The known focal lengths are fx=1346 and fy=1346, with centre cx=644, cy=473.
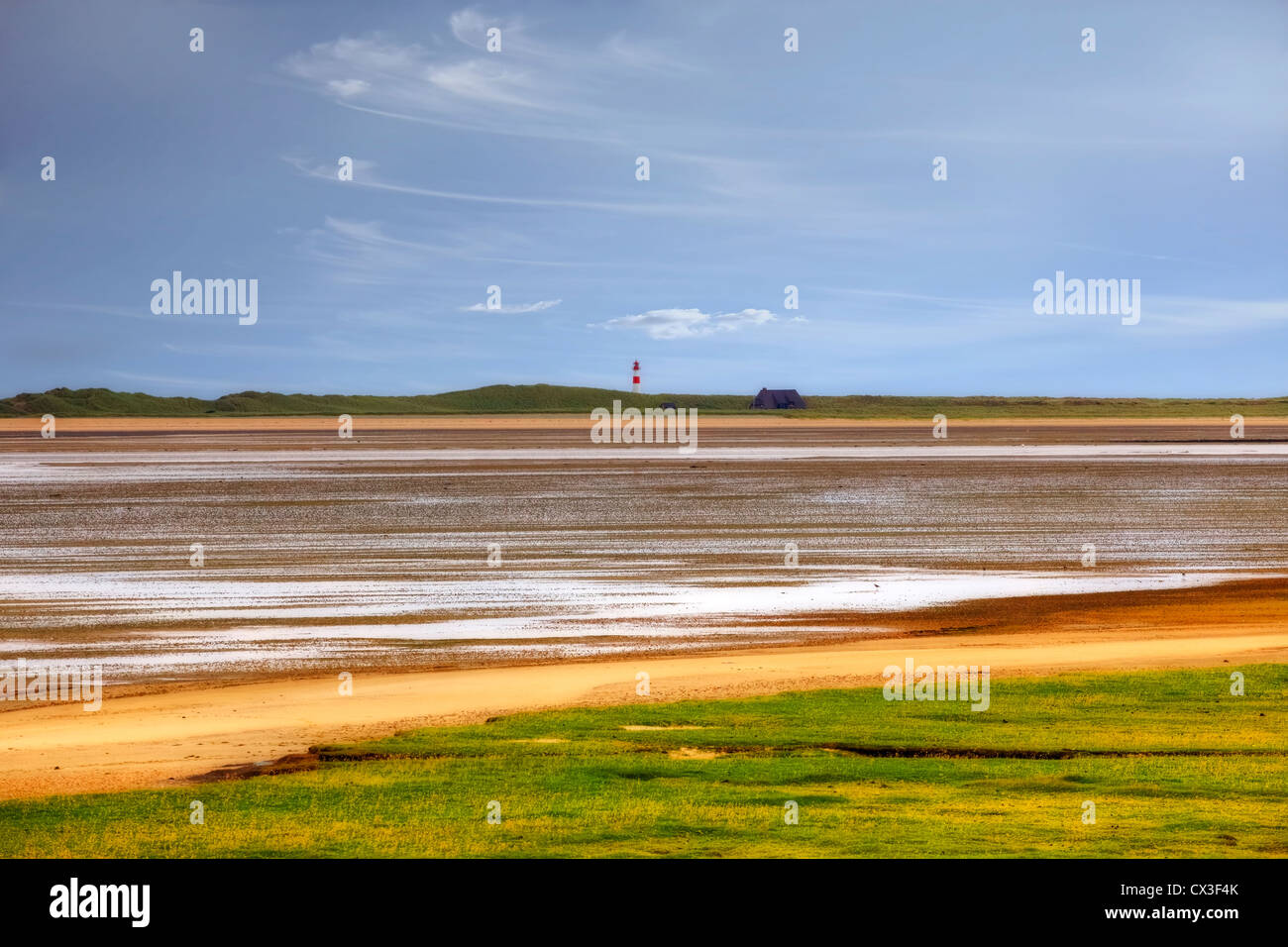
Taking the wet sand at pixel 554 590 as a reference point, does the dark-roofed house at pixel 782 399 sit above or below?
above

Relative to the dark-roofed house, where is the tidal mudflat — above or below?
below

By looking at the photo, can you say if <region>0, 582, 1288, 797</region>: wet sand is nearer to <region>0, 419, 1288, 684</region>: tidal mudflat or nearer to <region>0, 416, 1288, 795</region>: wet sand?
<region>0, 416, 1288, 795</region>: wet sand

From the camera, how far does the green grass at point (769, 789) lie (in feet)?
25.6

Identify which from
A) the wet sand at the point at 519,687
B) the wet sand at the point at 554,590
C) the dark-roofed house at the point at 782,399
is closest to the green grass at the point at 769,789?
the wet sand at the point at 519,687

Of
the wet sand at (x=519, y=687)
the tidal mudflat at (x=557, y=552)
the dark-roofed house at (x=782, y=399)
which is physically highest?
the dark-roofed house at (x=782, y=399)

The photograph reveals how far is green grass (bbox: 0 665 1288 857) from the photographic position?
7.80 meters

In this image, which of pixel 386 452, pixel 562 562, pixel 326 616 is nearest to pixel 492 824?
pixel 326 616

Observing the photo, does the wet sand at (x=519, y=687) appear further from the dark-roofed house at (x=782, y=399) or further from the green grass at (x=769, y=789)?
the dark-roofed house at (x=782, y=399)

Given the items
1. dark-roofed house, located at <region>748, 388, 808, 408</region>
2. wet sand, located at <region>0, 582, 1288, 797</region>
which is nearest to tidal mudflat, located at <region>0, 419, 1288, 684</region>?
wet sand, located at <region>0, 582, 1288, 797</region>

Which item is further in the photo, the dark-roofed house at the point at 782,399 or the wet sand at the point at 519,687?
the dark-roofed house at the point at 782,399

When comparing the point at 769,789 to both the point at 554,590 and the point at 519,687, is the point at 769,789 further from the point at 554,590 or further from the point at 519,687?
the point at 554,590

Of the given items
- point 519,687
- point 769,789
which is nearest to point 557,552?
point 519,687

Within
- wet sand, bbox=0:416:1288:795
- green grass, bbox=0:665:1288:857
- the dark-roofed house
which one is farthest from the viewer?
the dark-roofed house
